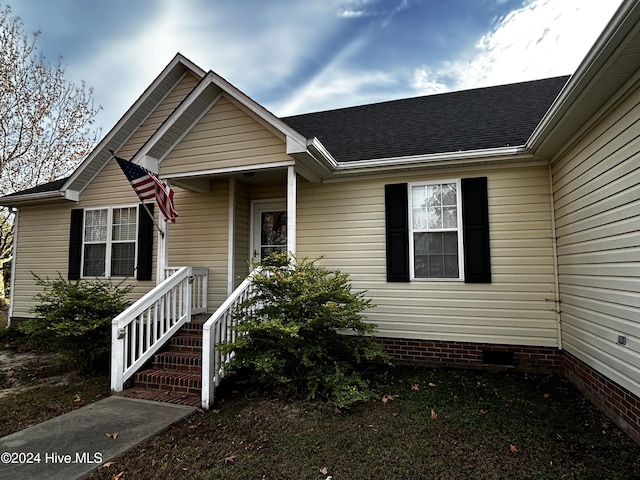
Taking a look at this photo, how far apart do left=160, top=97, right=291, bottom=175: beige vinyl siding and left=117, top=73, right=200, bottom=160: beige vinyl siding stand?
8.33 feet

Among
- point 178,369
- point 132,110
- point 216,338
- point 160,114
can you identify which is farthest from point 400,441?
point 132,110

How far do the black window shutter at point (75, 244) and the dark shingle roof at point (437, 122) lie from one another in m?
5.26

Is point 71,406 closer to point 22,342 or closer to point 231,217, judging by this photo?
point 231,217

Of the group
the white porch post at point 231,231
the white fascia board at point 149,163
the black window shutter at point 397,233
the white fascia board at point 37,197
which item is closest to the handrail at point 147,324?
the white porch post at point 231,231

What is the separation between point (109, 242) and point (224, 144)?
3.90 m

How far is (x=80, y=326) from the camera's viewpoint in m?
5.02

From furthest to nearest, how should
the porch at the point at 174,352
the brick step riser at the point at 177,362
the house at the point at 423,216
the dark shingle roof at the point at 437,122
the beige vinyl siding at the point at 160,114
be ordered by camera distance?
the beige vinyl siding at the point at 160,114 < the dark shingle roof at the point at 437,122 < the brick step riser at the point at 177,362 < the porch at the point at 174,352 < the house at the point at 423,216

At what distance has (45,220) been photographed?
823 centimetres

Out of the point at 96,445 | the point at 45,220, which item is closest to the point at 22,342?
the point at 45,220

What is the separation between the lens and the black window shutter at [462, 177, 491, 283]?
5293mm

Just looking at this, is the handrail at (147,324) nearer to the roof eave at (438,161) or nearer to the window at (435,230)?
the roof eave at (438,161)

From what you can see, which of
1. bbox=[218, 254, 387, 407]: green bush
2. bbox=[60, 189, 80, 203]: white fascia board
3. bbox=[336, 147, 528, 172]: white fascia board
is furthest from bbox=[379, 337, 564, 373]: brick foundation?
bbox=[60, 189, 80, 203]: white fascia board

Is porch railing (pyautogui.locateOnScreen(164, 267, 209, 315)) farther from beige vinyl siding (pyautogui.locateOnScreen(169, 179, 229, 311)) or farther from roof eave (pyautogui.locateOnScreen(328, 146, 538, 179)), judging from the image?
roof eave (pyautogui.locateOnScreen(328, 146, 538, 179))

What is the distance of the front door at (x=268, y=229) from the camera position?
6.88 meters
